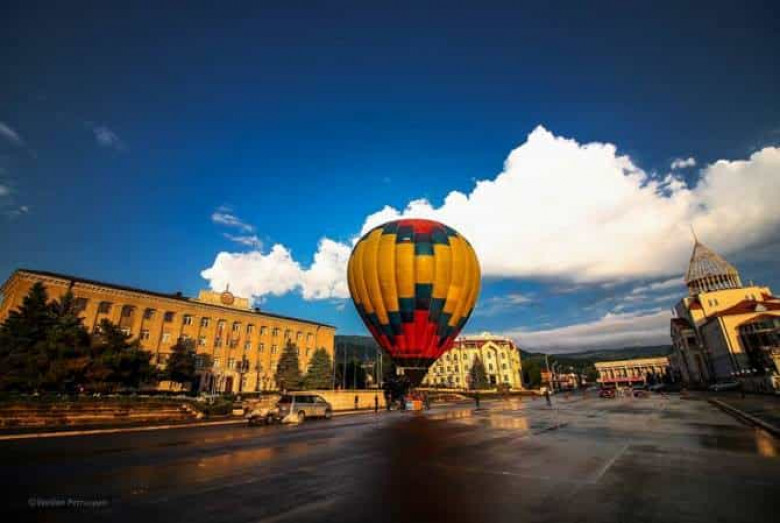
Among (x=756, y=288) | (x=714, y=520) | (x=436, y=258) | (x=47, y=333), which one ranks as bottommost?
(x=714, y=520)

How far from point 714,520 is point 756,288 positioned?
114510mm

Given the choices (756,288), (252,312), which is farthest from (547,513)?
(756,288)

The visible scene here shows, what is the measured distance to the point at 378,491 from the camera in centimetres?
652

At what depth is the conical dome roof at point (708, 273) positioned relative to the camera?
9756cm

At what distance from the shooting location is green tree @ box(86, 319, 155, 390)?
33.7m

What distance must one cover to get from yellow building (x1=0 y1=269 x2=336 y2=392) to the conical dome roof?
103467mm

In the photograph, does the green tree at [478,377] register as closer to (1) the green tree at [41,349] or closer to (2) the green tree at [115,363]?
(2) the green tree at [115,363]

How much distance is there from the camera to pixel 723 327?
249 ft

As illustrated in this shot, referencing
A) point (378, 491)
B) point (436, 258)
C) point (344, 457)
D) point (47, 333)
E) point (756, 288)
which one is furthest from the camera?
point (756, 288)

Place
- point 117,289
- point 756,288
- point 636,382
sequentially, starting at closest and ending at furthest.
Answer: point 117,289 → point 756,288 → point 636,382

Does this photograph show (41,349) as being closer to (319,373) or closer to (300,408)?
(300,408)

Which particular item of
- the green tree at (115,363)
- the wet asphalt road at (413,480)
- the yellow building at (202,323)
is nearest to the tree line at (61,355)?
the green tree at (115,363)

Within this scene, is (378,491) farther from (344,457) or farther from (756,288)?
(756,288)

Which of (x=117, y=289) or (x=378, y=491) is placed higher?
(x=117, y=289)
